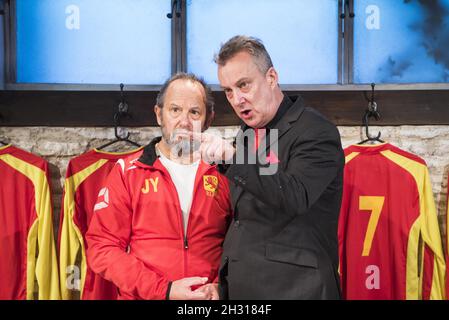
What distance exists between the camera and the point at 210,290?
1.60m

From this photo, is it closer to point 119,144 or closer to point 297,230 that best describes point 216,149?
point 297,230

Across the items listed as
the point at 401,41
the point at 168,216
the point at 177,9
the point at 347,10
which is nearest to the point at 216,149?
the point at 168,216

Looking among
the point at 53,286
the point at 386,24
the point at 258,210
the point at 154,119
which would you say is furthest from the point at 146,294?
the point at 386,24

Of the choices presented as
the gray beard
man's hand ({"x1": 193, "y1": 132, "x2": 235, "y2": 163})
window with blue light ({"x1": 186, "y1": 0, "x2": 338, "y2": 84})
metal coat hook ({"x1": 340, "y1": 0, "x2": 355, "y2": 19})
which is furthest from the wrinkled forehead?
metal coat hook ({"x1": 340, "y1": 0, "x2": 355, "y2": 19})

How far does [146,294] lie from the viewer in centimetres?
157

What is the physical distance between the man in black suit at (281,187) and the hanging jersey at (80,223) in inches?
36.6

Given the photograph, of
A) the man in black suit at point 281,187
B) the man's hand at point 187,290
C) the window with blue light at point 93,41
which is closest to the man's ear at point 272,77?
the man in black suit at point 281,187

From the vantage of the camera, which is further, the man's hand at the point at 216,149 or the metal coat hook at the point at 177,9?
the metal coat hook at the point at 177,9

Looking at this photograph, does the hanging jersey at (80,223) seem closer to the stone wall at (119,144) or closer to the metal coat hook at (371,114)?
the stone wall at (119,144)

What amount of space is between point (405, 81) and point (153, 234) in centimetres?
160

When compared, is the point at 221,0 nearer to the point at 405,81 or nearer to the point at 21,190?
the point at 405,81

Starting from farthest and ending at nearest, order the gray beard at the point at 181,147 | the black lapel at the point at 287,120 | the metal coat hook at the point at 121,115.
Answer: the metal coat hook at the point at 121,115 → the gray beard at the point at 181,147 → the black lapel at the point at 287,120

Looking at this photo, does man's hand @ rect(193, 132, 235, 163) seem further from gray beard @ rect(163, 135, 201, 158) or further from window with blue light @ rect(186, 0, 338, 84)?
window with blue light @ rect(186, 0, 338, 84)

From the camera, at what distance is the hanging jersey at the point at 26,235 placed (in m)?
2.32
